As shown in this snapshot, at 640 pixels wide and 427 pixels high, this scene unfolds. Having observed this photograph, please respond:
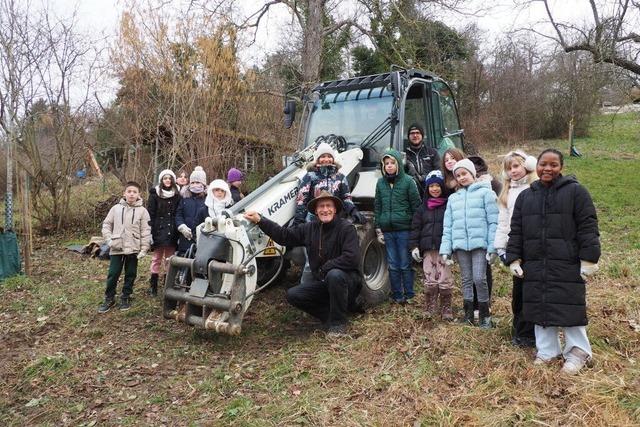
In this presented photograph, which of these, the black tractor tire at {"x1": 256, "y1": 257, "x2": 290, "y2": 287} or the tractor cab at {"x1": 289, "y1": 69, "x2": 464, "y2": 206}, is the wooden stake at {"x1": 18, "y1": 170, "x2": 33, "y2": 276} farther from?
the tractor cab at {"x1": 289, "y1": 69, "x2": 464, "y2": 206}

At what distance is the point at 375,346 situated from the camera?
4547 millimetres

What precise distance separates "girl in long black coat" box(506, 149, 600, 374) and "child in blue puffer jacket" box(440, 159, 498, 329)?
0.64m

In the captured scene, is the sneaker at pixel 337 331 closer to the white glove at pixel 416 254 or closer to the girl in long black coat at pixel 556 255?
the white glove at pixel 416 254

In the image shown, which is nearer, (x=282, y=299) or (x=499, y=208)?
(x=499, y=208)

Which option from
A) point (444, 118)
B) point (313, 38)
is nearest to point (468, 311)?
point (444, 118)

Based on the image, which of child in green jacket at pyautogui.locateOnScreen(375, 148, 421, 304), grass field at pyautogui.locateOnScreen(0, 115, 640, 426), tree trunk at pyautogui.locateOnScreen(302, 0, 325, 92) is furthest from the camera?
tree trunk at pyautogui.locateOnScreen(302, 0, 325, 92)

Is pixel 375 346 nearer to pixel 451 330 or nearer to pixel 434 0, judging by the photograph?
pixel 451 330

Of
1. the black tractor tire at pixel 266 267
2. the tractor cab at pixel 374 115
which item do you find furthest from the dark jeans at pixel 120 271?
the tractor cab at pixel 374 115

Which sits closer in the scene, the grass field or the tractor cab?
the grass field

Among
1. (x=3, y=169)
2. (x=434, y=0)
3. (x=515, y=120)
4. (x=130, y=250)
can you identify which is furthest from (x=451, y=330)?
(x=515, y=120)

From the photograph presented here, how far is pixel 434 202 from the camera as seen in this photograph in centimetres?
510

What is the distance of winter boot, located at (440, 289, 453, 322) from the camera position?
5016 millimetres

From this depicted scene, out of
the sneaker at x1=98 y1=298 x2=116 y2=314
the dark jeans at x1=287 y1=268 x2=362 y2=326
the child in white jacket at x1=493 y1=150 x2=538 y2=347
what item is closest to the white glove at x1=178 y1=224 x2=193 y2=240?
the sneaker at x1=98 y1=298 x2=116 y2=314

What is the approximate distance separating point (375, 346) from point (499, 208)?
5.29 feet
